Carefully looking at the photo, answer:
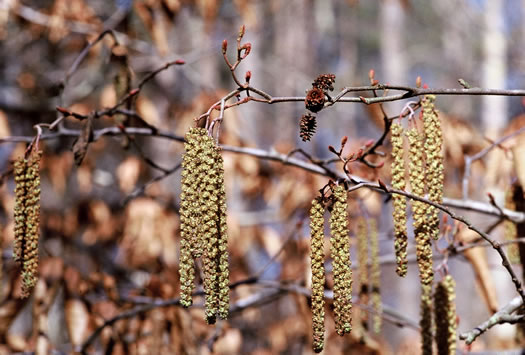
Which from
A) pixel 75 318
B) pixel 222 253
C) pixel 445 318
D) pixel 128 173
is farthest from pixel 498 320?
pixel 128 173

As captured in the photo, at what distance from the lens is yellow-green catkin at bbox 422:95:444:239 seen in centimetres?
139

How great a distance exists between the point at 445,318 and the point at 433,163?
1.99 ft

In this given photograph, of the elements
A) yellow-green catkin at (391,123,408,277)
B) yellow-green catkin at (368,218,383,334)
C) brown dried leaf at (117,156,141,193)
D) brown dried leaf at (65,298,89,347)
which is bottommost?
brown dried leaf at (65,298,89,347)

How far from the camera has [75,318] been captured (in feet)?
8.08

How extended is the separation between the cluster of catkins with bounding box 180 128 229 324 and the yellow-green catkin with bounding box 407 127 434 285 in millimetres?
461

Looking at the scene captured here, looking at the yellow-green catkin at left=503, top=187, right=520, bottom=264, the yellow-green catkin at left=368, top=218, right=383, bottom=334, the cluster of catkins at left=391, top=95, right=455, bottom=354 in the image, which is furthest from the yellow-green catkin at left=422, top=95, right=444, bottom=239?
the yellow-green catkin at left=503, top=187, right=520, bottom=264

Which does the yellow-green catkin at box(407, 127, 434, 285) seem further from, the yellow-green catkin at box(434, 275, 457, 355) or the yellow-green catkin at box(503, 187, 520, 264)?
the yellow-green catkin at box(503, 187, 520, 264)

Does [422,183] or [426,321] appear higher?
[422,183]

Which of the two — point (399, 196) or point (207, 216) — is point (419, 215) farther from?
point (207, 216)

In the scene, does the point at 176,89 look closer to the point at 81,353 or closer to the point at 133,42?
the point at 133,42

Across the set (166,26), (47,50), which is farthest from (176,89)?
(166,26)

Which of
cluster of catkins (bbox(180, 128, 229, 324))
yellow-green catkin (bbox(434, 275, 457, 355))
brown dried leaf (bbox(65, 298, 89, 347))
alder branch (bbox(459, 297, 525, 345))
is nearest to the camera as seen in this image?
cluster of catkins (bbox(180, 128, 229, 324))

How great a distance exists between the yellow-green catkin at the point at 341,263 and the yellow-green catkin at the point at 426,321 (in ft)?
2.06

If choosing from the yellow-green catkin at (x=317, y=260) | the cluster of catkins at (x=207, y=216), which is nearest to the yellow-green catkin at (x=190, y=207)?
the cluster of catkins at (x=207, y=216)
